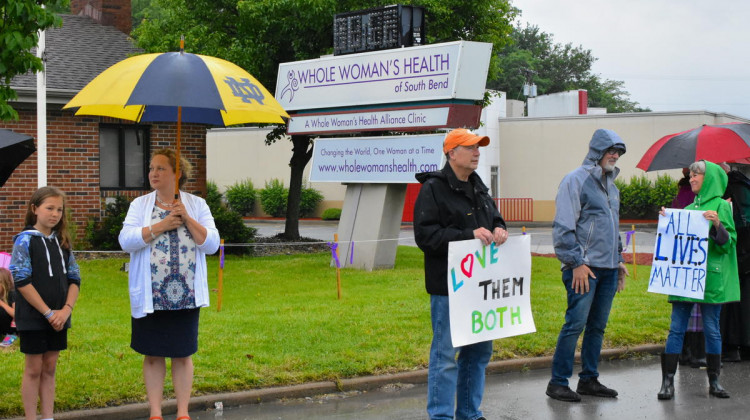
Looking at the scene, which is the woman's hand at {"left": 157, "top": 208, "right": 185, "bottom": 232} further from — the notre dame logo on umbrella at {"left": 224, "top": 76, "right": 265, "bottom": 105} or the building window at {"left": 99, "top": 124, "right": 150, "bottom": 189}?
the building window at {"left": 99, "top": 124, "right": 150, "bottom": 189}

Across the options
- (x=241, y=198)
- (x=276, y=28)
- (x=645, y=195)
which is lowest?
(x=241, y=198)

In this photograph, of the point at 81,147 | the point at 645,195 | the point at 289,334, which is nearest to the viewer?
the point at 289,334

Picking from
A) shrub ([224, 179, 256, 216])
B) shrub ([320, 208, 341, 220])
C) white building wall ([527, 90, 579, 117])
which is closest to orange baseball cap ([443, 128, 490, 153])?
shrub ([320, 208, 341, 220])

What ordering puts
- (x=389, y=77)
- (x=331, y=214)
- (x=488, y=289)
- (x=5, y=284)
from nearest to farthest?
(x=488, y=289), (x=5, y=284), (x=389, y=77), (x=331, y=214)

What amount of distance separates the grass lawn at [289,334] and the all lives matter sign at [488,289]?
214 cm

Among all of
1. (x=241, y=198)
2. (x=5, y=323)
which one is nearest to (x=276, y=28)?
(x=5, y=323)

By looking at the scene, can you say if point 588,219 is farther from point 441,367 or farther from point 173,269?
point 173,269

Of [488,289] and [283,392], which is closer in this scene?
[488,289]

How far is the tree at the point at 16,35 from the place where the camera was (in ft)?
25.6

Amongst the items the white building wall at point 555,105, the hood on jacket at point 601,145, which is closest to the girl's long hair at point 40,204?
the hood on jacket at point 601,145

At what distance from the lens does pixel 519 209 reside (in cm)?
4166

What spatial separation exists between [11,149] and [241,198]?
38569 mm

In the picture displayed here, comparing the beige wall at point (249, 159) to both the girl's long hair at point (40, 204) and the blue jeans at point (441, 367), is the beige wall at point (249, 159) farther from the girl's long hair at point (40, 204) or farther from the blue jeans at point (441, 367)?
the blue jeans at point (441, 367)

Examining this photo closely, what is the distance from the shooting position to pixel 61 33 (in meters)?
22.6
